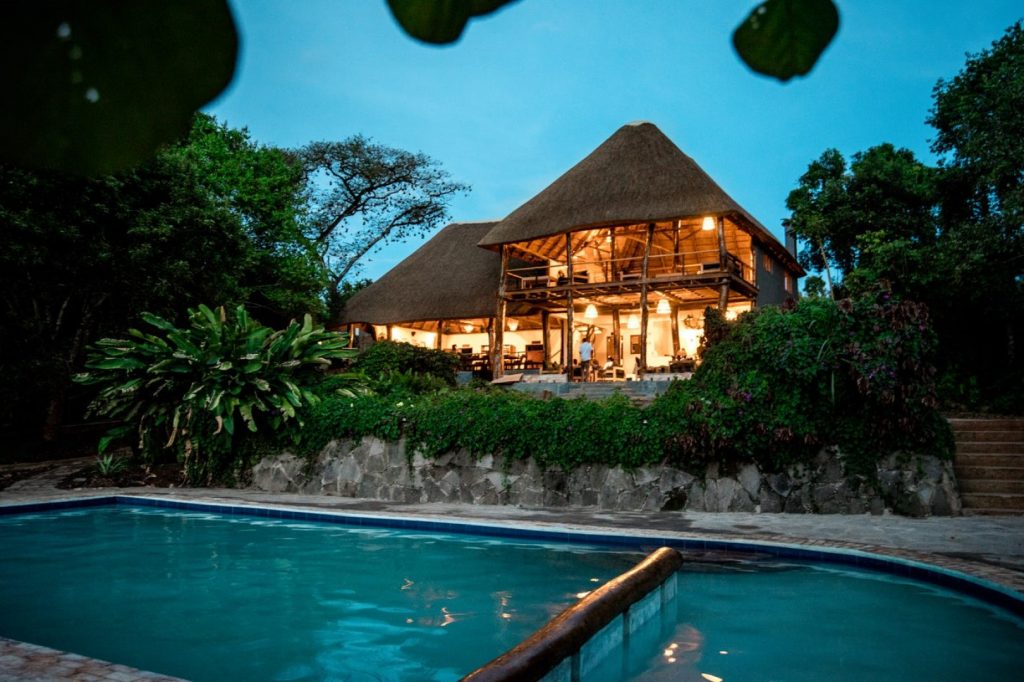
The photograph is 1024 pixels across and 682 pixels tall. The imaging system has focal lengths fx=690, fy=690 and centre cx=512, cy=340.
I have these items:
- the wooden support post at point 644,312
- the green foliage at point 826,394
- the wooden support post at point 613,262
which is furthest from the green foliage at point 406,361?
the green foliage at point 826,394

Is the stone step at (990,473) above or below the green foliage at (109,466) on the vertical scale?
above

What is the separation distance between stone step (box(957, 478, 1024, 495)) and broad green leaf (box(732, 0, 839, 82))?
Result: 9.68m

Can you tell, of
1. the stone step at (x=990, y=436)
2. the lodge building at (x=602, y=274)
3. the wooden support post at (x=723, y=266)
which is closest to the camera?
the stone step at (x=990, y=436)

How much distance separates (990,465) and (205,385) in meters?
11.1

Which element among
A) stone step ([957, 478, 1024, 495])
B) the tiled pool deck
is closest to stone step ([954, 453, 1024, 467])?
stone step ([957, 478, 1024, 495])

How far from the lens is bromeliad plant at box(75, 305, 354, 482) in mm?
10742

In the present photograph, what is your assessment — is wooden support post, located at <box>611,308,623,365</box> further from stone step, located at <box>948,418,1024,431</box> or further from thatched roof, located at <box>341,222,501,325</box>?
stone step, located at <box>948,418,1024,431</box>

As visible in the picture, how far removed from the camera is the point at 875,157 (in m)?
18.9

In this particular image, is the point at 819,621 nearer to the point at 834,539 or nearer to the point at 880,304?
the point at 834,539

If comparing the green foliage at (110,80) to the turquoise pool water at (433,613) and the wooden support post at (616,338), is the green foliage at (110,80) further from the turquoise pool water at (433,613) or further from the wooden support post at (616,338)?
the wooden support post at (616,338)

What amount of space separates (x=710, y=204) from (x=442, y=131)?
18.3m

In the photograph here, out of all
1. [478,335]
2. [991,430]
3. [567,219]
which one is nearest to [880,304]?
[991,430]

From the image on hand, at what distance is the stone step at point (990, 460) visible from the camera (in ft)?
28.7

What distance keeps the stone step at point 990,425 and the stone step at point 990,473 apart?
3.38ft
